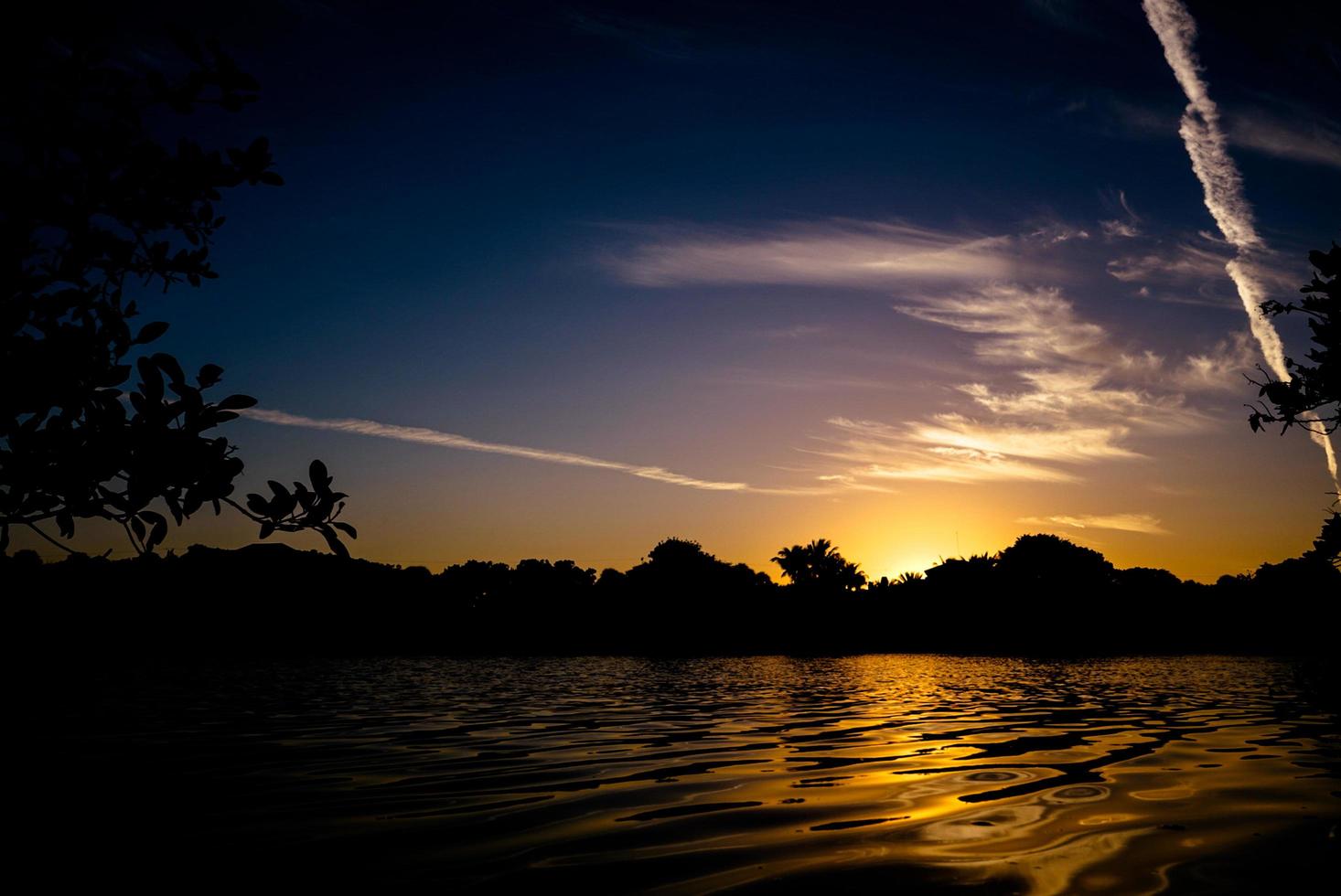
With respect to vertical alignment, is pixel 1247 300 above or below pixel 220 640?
above

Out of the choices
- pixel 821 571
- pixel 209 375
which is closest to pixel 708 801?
pixel 209 375

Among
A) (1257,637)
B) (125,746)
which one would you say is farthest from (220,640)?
(1257,637)

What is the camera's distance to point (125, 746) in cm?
945

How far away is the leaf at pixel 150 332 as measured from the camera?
4.76 metres

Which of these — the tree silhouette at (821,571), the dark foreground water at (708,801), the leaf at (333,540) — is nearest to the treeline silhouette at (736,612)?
the tree silhouette at (821,571)

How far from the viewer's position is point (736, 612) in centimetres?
9225

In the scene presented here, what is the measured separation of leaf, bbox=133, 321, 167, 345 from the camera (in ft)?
15.6

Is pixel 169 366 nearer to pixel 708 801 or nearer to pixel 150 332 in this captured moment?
pixel 150 332

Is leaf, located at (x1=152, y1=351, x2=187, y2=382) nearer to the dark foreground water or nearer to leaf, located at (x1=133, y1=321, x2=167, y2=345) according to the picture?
leaf, located at (x1=133, y1=321, x2=167, y2=345)

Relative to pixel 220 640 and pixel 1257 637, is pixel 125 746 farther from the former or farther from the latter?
pixel 1257 637

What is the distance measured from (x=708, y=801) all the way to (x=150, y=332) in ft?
17.4

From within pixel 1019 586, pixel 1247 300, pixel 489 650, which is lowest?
pixel 489 650

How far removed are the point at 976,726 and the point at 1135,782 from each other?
201 inches

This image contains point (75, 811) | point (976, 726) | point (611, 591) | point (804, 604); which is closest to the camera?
point (75, 811)
